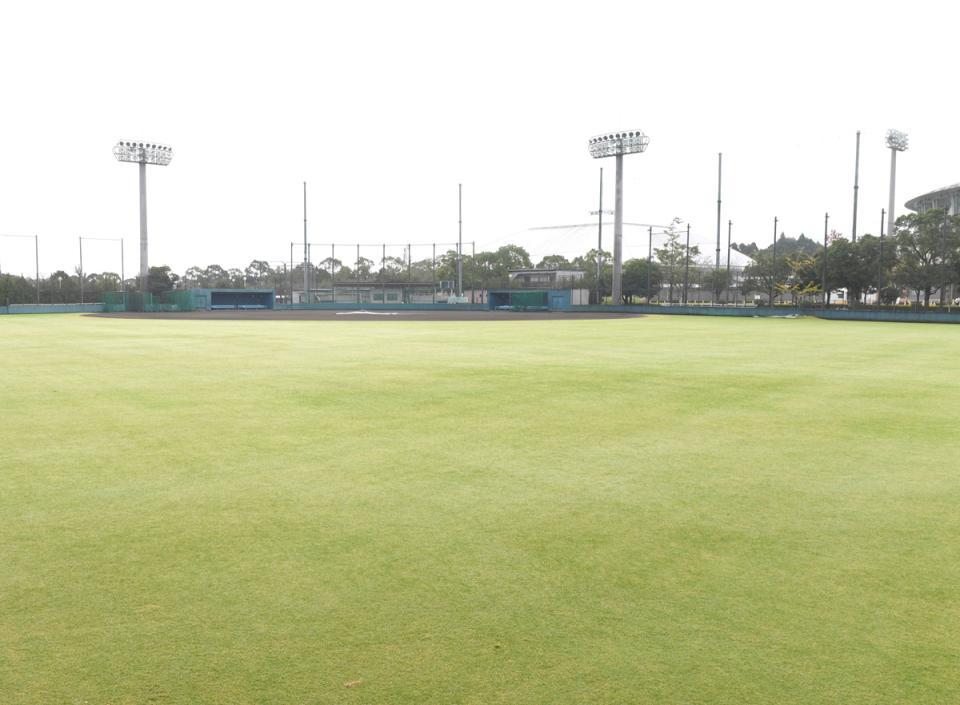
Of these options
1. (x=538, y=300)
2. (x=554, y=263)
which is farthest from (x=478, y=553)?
(x=554, y=263)

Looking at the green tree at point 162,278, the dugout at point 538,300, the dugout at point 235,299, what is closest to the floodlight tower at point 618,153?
the dugout at point 538,300

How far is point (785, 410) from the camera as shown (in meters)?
8.56

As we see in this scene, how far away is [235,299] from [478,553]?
195 feet

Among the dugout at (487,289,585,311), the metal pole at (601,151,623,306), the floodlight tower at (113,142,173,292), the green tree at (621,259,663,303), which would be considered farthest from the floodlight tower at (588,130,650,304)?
the floodlight tower at (113,142,173,292)

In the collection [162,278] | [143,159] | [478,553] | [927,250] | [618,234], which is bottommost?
[478,553]

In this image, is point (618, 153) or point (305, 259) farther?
point (305, 259)

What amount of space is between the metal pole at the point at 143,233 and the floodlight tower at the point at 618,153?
116 ft

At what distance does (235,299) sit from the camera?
197ft

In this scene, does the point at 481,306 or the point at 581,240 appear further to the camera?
the point at 581,240

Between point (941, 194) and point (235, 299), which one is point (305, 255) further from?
point (941, 194)

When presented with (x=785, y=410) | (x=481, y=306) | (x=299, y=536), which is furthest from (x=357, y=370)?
(x=481, y=306)

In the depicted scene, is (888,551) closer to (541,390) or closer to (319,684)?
(319,684)

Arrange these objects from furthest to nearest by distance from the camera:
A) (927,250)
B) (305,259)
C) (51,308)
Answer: (305,259), (51,308), (927,250)

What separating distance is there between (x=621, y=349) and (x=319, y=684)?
15.5 m
